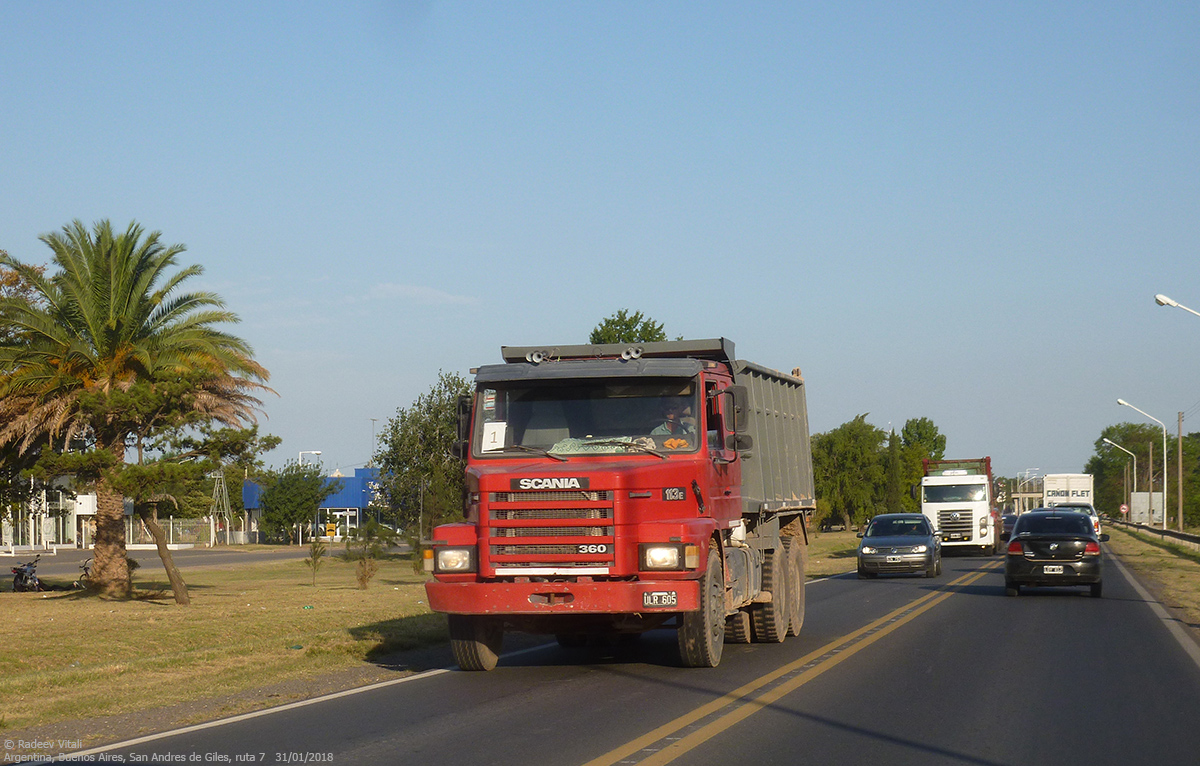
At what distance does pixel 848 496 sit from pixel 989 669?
282 feet

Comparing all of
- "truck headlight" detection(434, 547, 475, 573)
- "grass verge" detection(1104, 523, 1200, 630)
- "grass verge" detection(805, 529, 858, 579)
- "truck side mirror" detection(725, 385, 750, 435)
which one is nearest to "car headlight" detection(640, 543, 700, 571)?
"truck headlight" detection(434, 547, 475, 573)

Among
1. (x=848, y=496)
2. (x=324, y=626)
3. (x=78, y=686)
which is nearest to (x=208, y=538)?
(x=848, y=496)

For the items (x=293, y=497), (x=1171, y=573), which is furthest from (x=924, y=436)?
(x=1171, y=573)

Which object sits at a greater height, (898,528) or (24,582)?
(898,528)

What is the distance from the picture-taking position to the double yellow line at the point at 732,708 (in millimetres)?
8547

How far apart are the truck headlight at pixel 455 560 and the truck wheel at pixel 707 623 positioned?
7.46 feet

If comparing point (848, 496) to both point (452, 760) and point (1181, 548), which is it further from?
point (452, 760)

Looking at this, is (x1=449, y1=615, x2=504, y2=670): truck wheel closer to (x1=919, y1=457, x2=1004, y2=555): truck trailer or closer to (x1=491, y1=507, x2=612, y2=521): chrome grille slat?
(x1=491, y1=507, x2=612, y2=521): chrome grille slat

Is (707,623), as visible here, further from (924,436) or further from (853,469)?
(924,436)

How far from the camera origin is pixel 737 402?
13.6 m

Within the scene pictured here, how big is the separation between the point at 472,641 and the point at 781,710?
3.95 meters

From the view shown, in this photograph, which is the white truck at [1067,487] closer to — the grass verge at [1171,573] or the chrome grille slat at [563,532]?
the grass verge at [1171,573]

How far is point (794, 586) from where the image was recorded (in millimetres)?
17391

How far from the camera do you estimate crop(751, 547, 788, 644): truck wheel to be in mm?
16016
